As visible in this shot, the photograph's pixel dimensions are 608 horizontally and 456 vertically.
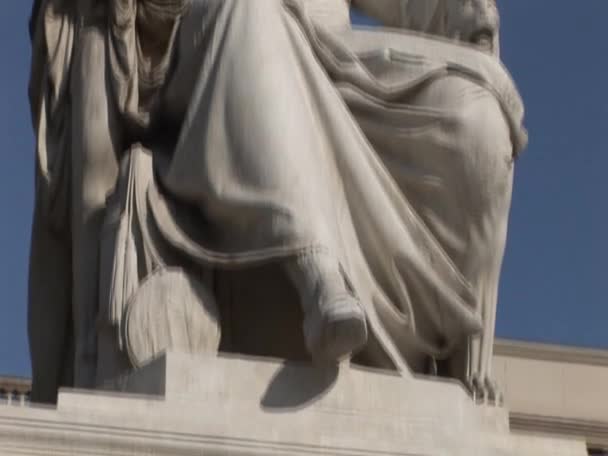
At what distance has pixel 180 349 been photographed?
8.63 metres

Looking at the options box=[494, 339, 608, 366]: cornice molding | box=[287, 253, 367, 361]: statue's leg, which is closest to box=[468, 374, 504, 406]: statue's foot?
box=[287, 253, 367, 361]: statue's leg

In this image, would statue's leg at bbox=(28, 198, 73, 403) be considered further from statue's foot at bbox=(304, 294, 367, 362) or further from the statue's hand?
the statue's hand

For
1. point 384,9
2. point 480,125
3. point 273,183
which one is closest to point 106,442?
point 273,183

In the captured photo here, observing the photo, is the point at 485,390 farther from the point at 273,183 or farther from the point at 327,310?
the point at 273,183

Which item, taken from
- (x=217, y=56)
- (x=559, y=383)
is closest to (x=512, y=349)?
(x=559, y=383)

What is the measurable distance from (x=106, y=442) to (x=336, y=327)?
0.86 metres

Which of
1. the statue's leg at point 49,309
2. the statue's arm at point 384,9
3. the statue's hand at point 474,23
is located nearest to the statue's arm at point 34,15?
the statue's leg at point 49,309

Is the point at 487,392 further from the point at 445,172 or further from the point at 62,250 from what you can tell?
the point at 62,250

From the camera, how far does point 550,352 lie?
1416 centimetres

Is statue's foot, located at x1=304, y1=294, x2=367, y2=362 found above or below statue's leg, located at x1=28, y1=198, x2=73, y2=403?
above

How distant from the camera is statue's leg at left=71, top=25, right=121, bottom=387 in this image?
9.16 metres

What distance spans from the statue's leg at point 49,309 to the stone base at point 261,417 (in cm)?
100

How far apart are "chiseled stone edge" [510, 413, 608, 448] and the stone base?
4716 millimetres

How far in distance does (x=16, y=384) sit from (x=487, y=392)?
188 inches
